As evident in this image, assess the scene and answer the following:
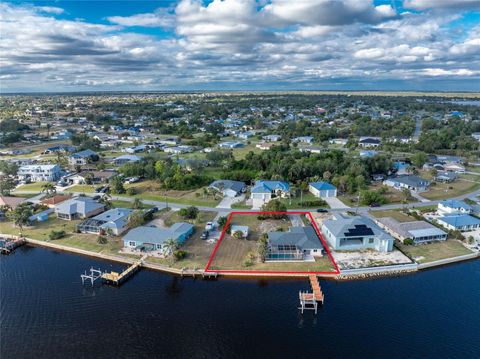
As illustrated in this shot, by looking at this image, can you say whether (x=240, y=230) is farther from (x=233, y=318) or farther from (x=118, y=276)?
(x=118, y=276)

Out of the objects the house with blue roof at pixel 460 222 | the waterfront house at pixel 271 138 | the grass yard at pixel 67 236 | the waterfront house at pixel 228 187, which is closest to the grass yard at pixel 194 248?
the grass yard at pixel 67 236

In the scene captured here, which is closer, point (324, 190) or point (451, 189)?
point (324, 190)

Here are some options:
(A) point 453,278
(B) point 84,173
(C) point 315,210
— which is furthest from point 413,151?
(B) point 84,173

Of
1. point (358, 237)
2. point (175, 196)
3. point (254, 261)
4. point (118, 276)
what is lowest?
point (254, 261)

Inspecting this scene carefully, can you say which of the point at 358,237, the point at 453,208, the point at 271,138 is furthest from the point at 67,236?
the point at 271,138

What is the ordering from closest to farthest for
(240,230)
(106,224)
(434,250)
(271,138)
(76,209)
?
(434,250) → (240,230) → (106,224) → (76,209) → (271,138)
